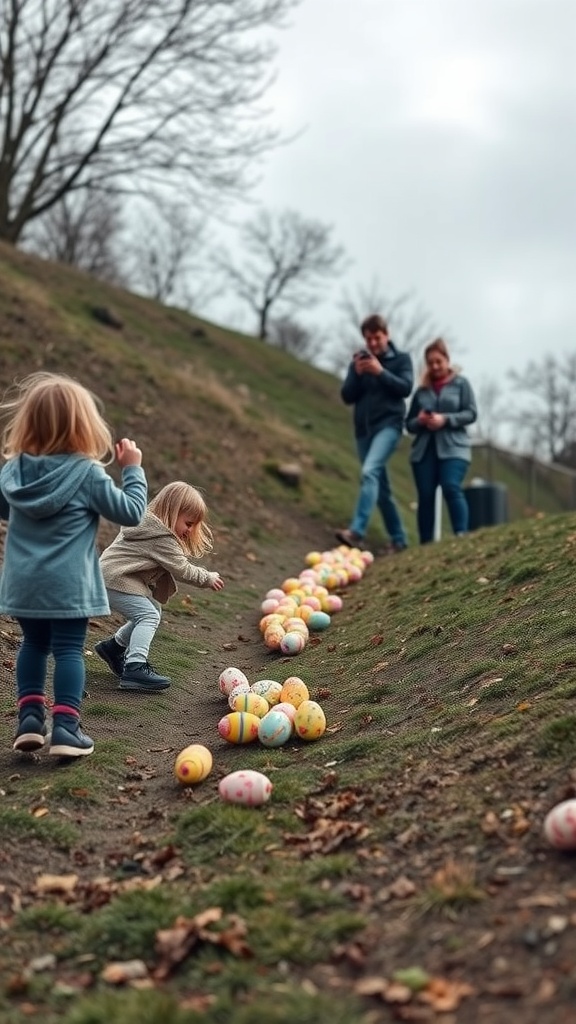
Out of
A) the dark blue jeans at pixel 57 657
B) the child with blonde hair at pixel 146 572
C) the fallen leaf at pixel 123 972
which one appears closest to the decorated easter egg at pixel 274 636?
the child with blonde hair at pixel 146 572

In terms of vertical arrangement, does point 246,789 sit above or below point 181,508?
below

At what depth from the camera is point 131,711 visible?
21.8ft

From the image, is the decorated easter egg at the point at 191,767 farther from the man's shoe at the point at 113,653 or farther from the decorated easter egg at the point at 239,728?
the man's shoe at the point at 113,653

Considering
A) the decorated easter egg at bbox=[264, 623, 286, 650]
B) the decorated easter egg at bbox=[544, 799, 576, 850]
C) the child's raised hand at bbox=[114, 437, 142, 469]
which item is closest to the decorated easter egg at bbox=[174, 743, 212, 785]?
the child's raised hand at bbox=[114, 437, 142, 469]

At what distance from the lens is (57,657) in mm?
5371

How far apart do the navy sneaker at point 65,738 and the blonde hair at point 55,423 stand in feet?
4.49

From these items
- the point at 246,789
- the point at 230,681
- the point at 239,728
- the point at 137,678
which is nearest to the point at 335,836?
the point at 246,789

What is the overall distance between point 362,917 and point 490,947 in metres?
0.50

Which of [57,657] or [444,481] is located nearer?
[57,657]

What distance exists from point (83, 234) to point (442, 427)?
59.7m

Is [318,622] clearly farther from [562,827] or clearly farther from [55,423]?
[562,827]

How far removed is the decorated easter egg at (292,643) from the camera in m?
8.51

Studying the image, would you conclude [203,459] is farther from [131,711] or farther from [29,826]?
[29,826]

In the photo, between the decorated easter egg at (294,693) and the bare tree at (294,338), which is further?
the bare tree at (294,338)
